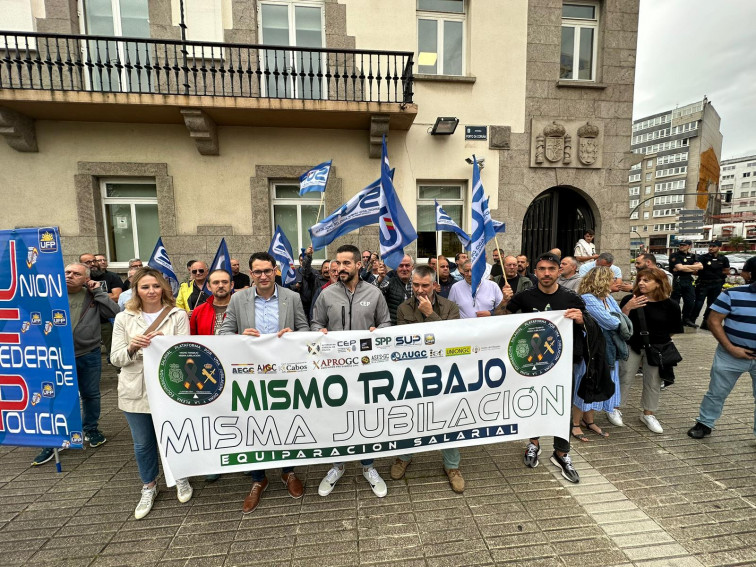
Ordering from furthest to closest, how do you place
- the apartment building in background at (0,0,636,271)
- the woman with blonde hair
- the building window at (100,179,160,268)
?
the building window at (100,179,160,268), the apartment building in background at (0,0,636,271), the woman with blonde hair

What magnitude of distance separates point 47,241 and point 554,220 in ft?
31.5

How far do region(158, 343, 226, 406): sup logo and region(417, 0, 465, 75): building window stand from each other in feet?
26.5

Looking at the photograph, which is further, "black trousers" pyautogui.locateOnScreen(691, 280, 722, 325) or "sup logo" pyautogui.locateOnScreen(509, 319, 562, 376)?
"black trousers" pyautogui.locateOnScreen(691, 280, 722, 325)

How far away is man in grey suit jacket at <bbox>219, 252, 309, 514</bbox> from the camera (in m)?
3.03

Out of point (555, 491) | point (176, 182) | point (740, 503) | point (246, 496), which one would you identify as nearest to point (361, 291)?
point (246, 496)

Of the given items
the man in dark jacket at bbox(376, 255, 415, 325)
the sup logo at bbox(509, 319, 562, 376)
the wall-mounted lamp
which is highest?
the wall-mounted lamp

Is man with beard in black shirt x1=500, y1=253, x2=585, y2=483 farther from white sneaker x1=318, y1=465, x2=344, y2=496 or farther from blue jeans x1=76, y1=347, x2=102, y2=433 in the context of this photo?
blue jeans x1=76, y1=347, x2=102, y2=433

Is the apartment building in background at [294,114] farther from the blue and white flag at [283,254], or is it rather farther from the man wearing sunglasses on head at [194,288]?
the man wearing sunglasses on head at [194,288]

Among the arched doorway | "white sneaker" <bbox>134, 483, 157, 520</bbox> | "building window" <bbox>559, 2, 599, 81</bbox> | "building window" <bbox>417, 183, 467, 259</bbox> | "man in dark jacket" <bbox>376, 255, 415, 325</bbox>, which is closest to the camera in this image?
"white sneaker" <bbox>134, 483, 157, 520</bbox>

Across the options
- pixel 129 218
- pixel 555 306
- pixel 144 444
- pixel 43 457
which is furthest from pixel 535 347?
pixel 129 218

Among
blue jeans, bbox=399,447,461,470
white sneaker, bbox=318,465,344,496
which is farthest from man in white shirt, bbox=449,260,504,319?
white sneaker, bbox=318,465,344,496

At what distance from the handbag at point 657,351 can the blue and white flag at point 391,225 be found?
2.70 meters

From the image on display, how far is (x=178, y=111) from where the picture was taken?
276 inches

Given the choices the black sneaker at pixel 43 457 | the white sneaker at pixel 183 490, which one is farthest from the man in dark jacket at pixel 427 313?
the black sneaker at pixel 43 457
